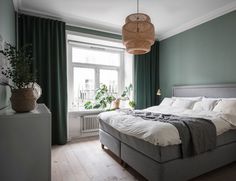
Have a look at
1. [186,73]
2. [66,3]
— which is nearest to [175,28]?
[186,73]

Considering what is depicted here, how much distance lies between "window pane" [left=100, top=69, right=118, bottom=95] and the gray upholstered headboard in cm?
174

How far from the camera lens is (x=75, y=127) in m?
3.94

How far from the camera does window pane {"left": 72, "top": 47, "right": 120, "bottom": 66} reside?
14.4ft

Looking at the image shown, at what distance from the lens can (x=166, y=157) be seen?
69.7 inches

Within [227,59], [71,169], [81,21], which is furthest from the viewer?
[81,21]

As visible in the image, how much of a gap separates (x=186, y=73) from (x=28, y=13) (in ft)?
12.7

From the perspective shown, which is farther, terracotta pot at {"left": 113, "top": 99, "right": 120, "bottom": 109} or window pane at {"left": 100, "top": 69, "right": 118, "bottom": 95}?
window pane at {"left": 100, "top": 69, "right": 118, "bottom": 95}

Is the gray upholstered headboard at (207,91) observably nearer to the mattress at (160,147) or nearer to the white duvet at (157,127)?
the white duvet at (157,127)

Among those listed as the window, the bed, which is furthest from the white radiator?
the bed

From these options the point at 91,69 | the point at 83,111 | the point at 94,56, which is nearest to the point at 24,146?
the point at 83,111

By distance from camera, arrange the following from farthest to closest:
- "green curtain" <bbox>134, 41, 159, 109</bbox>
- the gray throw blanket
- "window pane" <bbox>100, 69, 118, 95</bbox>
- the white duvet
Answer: "window pane" <bbox>100, 69, 118, 95</bbox>, "green curtain" <bbox>134, 41, 159, 109</bbox>, the gray throw blanket, the white duvet

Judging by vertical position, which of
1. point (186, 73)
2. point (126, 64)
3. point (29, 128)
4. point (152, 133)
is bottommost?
point (152, 133)

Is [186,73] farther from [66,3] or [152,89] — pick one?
[66,3]

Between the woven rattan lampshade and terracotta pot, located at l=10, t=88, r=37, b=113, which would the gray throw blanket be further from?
terracotta pot, located at l=10, t=88, r=37, b=113
